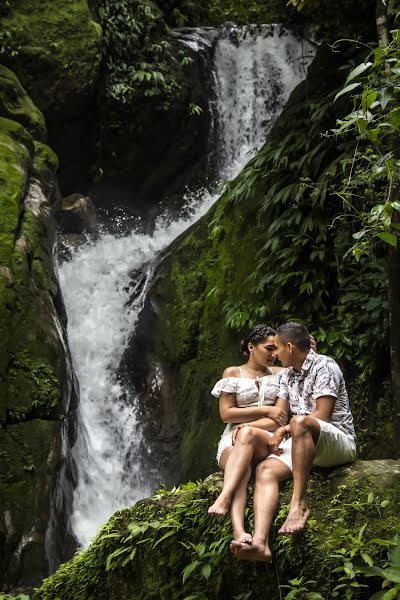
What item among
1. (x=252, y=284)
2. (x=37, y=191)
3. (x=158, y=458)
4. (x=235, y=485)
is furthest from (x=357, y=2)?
(x=235, y=485)

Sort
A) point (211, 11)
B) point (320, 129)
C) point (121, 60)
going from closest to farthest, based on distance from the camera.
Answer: point (320, 129)
point (121, 60)
point (211, 11)

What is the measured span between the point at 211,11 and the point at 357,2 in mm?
9188

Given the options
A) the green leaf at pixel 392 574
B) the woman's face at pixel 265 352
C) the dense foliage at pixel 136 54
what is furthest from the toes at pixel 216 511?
the dense foliage at pixel 136 54

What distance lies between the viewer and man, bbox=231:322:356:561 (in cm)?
388

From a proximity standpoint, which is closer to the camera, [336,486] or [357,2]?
[336,486]

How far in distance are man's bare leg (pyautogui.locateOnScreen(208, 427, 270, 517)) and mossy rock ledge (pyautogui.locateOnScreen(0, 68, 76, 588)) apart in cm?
418

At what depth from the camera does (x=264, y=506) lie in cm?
393

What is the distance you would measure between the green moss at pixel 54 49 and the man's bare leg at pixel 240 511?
35.1ft

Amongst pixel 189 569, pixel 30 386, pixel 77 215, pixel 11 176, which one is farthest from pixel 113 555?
pixel 77 215

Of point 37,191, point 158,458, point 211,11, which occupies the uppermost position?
point 211,11

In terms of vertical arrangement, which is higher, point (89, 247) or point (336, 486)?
point (89, 247)

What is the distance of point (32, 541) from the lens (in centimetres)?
775

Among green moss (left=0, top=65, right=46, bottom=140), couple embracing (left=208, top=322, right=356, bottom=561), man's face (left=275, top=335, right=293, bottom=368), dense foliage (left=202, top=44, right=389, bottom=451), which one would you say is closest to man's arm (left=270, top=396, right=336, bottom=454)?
couple embracing (left=208, top=322, right=356, bottom=561)

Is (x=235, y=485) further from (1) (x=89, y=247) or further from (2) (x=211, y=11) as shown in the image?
(2) (x=211, y=11)
